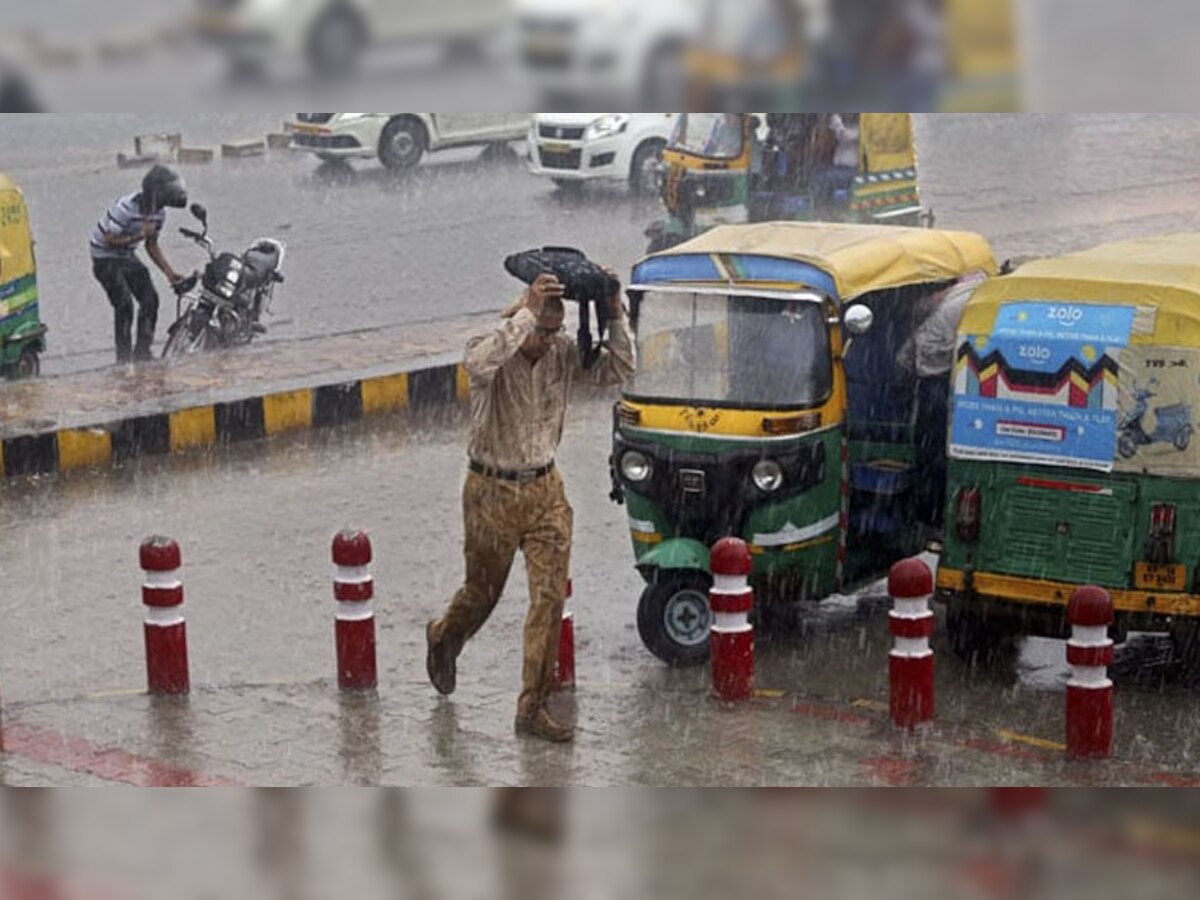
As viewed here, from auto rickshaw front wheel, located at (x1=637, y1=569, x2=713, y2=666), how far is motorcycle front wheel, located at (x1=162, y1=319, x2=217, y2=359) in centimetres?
673

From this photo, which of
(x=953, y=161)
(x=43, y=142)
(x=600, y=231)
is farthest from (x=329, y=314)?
(x=953, y=161)

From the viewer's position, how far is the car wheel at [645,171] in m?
19.0

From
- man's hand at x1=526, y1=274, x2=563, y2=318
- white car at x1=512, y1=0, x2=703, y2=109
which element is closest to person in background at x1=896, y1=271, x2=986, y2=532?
man's hand at x1=526, y1=274, x2=563, y2=318

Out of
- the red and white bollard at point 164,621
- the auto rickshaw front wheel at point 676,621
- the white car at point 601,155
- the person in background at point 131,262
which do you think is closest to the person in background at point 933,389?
the auto rickshaw front wheel at point 676,621

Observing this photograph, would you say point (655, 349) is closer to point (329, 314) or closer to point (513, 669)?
point (513, 669)

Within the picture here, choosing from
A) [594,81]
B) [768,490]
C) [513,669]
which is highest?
[594,81]

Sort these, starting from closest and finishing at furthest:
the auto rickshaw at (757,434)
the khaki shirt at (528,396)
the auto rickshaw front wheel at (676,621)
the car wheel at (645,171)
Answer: the khaki shirt at (528,396) → the auto rickshaw at (757,434) → the auto rickshaw front wheel at (676,621) → the car wheel at (645,171)

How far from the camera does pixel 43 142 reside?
20875 mm

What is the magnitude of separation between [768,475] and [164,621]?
2.29 meters

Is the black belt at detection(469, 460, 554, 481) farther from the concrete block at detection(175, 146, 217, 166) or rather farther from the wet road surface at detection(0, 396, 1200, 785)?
the concrete block at detection(175, 146, 217, 166)

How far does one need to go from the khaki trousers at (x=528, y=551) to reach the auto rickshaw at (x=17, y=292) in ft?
21.3

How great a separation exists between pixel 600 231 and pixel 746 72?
54.4ft

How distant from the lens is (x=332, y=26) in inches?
46.7

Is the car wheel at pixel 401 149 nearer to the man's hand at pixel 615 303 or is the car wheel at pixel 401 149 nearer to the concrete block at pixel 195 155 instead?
the concrete block at pixel 195 155
